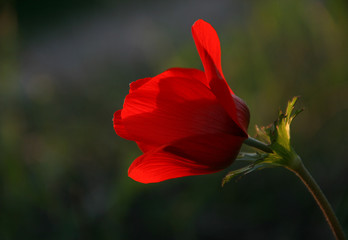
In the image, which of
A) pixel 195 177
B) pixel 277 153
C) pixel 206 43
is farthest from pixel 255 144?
pixel 195 177

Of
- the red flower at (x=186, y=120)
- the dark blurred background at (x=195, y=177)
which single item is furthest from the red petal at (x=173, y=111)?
the dark blurred background at (x=195, y=177)

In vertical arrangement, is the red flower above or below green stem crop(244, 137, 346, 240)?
above

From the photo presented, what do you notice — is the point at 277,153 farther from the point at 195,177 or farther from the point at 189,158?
the point at 195,177

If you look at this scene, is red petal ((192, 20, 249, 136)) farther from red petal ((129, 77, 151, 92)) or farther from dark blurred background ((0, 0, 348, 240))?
dark blurred background ((0, 0, 348, 240))

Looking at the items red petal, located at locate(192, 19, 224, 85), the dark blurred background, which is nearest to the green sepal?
red petal, located at locate(192, 19, 224, 85)

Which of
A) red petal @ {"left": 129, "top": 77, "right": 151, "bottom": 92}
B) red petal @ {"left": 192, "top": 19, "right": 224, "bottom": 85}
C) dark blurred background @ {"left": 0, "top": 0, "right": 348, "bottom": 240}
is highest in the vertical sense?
red petal @ {"left": 192, "top": 19, "right": 224, "bottom": 85}

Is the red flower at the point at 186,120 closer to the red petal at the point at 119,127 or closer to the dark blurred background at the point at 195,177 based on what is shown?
the red petal at the point at 119,127
